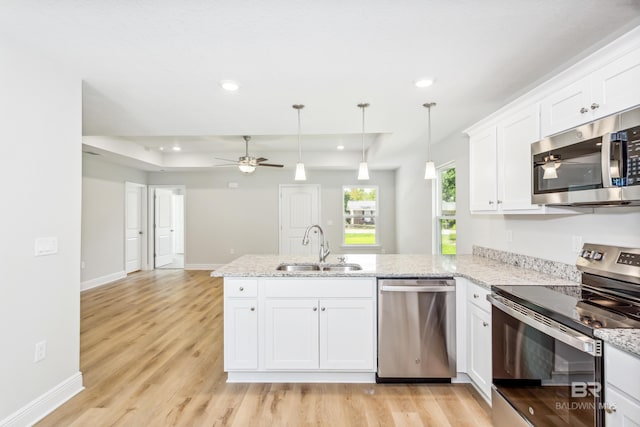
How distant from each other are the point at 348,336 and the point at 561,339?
4.73 ft

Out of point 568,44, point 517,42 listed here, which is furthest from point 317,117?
point 568,44

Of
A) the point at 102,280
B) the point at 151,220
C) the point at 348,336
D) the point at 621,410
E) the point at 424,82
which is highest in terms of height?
the point at 424,82

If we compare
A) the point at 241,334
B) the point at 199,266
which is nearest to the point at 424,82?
the point at 241,334

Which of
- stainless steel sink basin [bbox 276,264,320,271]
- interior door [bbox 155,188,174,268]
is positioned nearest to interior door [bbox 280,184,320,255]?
interior door [bbox 155,188,174,268]

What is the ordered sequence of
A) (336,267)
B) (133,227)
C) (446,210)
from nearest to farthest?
(336,267) < (446,210) < (133,227)

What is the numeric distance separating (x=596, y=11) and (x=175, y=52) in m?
2.42

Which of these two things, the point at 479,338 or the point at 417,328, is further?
the point at 417,328

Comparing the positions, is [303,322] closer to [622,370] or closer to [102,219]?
[622,370]

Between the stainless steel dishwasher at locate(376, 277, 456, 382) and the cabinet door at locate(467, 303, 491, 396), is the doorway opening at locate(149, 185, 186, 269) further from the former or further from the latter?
the cabinet door at locate(467, 303, 491, 396)

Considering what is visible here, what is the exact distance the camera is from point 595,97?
1.63 metres

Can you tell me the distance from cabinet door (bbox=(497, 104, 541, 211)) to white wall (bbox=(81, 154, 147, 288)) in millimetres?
6263

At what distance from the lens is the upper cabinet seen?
1455 millimetres

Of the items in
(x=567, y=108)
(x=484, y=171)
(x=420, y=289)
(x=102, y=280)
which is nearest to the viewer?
(x=567, y=108)

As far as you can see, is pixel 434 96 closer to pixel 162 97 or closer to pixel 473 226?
pixel 473 226
